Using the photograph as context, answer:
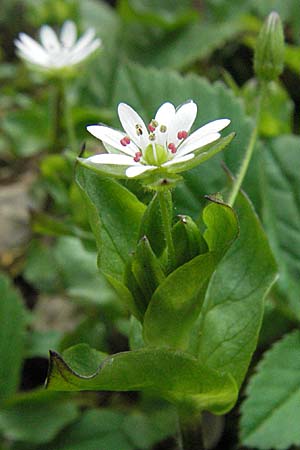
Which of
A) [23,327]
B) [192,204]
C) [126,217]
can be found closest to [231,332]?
[126,217]

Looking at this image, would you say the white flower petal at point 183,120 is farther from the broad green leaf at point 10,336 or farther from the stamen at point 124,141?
the broad green leaf at point 10,336

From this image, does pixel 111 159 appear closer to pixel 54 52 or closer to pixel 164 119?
pixel 164 119

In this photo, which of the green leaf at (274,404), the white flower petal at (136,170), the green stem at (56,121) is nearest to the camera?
the white flower petal at (136,170)

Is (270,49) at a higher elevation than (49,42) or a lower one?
higher

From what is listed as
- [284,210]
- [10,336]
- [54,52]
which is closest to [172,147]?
[284,210]

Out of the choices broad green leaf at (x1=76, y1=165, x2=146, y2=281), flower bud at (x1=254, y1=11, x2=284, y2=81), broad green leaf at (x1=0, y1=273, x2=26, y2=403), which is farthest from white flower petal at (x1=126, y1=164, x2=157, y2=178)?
broad green leaf at (x1=0, y1=273, x2=26, y2=403)

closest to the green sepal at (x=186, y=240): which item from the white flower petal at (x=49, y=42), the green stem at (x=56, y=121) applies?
the white flower petal at (x=49, y=42)

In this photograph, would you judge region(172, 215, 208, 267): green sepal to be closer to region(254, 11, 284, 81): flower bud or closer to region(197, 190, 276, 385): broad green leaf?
region(197, 190, 276, 385): broad green leaf
